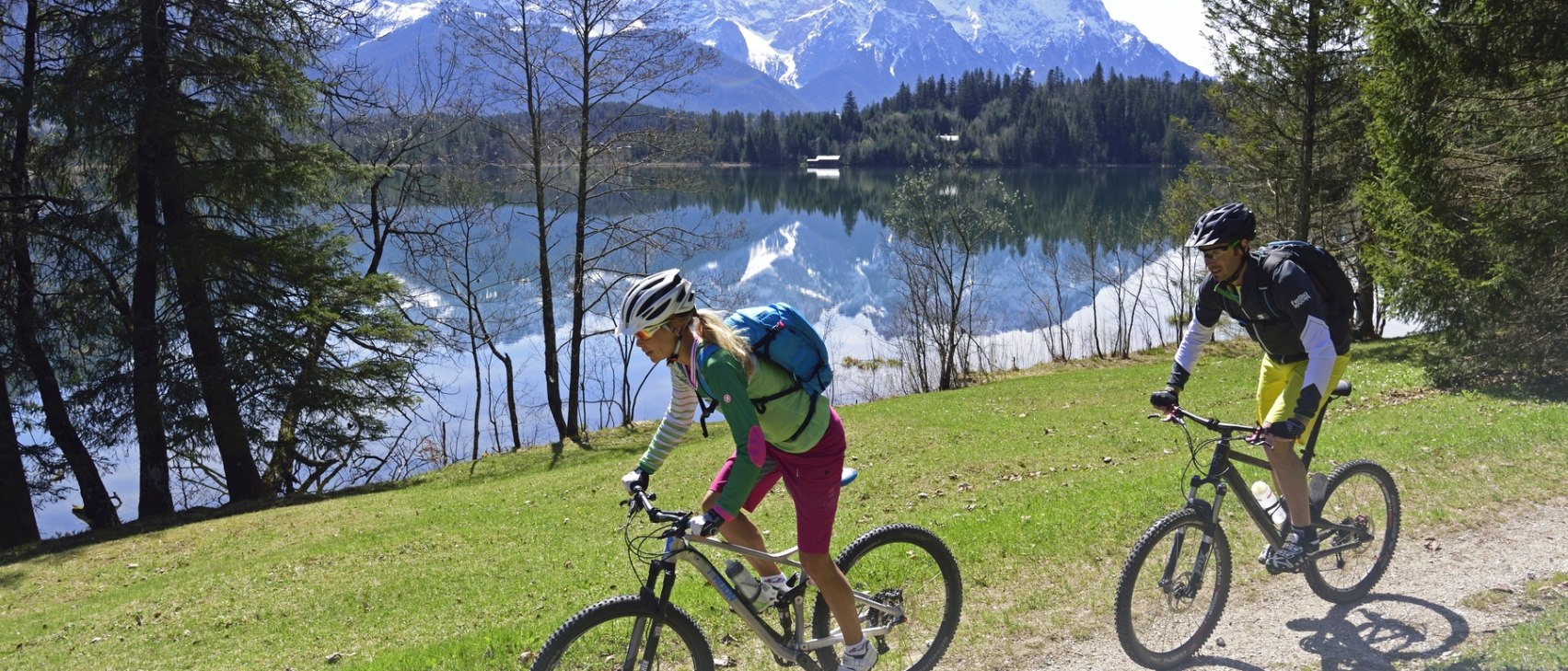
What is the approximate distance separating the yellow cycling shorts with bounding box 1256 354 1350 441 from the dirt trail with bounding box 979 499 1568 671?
3.79 feet

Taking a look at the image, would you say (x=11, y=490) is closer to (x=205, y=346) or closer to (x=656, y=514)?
(x=205, y=346)

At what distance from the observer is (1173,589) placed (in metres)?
4.91

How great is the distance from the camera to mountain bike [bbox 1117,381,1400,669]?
190 inches

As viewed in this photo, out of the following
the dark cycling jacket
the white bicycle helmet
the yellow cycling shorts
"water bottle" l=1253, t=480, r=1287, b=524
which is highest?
the white bicycle helmet

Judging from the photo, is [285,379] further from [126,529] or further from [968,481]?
[968,481]

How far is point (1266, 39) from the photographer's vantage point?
79.1ft

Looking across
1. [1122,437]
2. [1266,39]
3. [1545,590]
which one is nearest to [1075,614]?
[1545,590]

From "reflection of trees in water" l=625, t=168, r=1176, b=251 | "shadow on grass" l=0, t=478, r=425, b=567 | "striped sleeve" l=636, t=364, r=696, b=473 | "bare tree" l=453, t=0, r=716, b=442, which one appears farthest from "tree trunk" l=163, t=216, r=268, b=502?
"striped sleeve" l=636, t=364, r=696, b=473

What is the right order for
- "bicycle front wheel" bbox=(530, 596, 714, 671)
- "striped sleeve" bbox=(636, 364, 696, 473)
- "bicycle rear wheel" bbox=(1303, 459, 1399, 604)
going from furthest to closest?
"bicycle rear wheel" bbox=(1303, 459, 1399, 604) → "striped sleeve" bbox=(636, 364, 696, 473) → "bicycle front wheel" bbox=(530, 596, 714, 671)

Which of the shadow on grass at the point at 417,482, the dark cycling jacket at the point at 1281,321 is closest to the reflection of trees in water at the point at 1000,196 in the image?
the shadow on grass at the point at 417,482

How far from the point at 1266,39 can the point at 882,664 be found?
80.6 ft

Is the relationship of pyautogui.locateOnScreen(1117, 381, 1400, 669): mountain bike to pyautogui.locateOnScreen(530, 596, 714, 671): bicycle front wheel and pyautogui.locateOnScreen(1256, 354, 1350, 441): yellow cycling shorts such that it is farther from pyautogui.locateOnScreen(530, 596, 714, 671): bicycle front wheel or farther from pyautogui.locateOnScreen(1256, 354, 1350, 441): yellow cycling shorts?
pyautogui.locateOnScreen(530, 596, 714, 671): bicycle front wheel

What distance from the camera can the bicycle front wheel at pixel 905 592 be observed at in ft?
15.1

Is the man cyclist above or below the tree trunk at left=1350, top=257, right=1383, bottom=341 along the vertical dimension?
above
